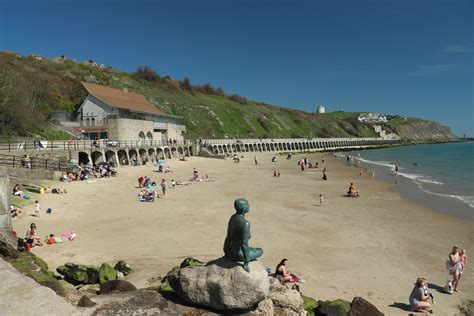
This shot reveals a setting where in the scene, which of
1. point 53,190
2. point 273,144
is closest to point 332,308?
point 53,190

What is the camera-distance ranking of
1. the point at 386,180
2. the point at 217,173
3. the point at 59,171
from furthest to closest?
the point at 217,173
the point at 386,180
the point at 59,171

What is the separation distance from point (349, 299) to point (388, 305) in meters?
0.99

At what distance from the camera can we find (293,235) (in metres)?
15.0

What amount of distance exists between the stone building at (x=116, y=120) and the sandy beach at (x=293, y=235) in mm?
21173

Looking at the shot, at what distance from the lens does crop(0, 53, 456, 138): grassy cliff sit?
3762cm

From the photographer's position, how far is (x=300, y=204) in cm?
2195

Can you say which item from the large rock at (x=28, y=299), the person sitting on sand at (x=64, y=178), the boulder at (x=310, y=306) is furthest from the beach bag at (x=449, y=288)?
the person sitting on sand at (x=64, y=178)

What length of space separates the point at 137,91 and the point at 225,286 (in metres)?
78.2

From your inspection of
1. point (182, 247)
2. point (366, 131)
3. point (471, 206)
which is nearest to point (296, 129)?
point (366, 131)

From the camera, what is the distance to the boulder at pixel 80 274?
889 centimetres

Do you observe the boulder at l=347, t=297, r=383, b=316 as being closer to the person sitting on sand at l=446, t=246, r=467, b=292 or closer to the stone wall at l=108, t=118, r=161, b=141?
the person sitting on sand at l=446, t=246, r=467, b=292

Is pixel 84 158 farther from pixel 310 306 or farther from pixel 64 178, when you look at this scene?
pixel 310 306

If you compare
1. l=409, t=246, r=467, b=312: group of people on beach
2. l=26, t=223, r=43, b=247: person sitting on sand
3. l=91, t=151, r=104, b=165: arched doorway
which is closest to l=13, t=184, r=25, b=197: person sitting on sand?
l=26, t=223, r=43, b=247: person sitting on sand

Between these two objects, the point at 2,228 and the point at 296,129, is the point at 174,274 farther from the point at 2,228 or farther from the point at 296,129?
the point at 296,129
